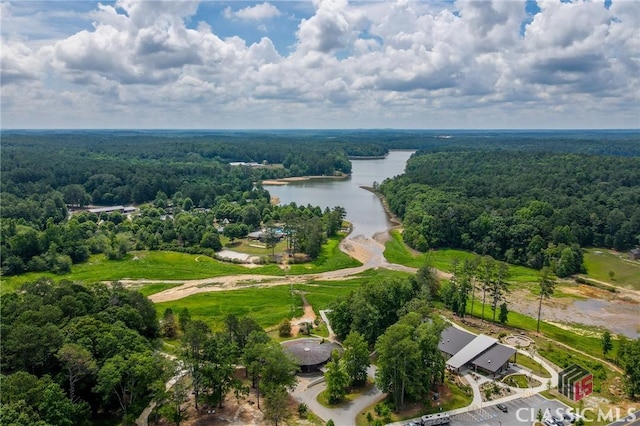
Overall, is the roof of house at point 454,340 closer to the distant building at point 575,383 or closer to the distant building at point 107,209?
the distant building at point 575,383

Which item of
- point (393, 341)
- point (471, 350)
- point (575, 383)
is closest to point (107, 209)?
point (471, 350)

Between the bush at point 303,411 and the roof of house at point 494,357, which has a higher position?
the roof of house at point 494,357

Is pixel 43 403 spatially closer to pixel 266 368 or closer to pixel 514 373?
pixel 266 368

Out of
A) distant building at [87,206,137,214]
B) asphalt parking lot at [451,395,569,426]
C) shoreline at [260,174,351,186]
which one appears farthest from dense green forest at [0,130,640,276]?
asphalt parking lot at [451,395,569,426]

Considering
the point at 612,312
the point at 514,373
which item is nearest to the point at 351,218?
the point at 612,312

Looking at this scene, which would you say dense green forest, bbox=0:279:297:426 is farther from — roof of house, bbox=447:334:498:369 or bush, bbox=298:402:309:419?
roof of house, bbox=447:334:498:369

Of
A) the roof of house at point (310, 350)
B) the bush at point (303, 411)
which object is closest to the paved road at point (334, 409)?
the bush at point (303, 411)
